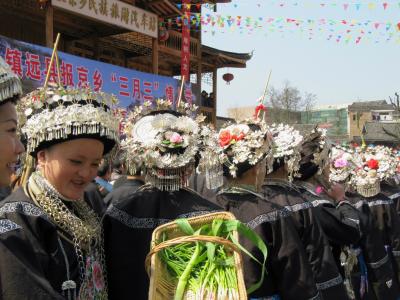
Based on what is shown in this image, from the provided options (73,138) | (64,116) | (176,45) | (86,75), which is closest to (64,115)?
(64,116)

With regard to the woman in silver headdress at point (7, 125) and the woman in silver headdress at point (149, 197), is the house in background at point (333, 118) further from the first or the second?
the woman in silver headdress at point (7, 125)

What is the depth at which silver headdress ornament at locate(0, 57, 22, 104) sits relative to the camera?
5.25 ft

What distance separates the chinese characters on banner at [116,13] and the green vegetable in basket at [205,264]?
27.8ft

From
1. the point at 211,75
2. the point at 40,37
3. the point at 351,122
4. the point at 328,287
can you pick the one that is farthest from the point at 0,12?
the point at 351,122

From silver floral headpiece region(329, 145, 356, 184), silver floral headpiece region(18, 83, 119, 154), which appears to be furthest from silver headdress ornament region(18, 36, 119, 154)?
silver floral headpiece region(329, 145, 356, 184)

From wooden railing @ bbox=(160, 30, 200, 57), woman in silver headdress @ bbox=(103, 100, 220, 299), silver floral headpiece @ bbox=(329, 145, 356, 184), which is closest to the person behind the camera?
woman in silver headdress @ bbox=(103, 100, 220, 299)

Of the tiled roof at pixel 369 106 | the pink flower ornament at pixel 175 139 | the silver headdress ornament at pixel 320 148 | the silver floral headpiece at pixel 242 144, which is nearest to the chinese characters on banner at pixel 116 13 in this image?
A: the silver headdress ornament at pixel 320 148

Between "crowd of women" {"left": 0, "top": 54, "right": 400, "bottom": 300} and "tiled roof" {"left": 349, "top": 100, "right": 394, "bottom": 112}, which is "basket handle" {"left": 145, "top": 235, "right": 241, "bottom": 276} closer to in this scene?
"crowd of women" {"left": 0, "top": 54, "right": 400, "bottom": 300}

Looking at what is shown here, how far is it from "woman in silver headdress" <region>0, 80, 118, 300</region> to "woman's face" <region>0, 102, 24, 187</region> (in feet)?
0.99

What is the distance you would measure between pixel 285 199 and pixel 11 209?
6.20 ft

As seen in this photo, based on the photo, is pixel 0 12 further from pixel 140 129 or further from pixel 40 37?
pixel 140 129

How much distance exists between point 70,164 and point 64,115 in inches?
8.6

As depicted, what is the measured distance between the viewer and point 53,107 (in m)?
2.17

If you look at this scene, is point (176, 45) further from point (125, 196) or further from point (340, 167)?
point (125, 196)
